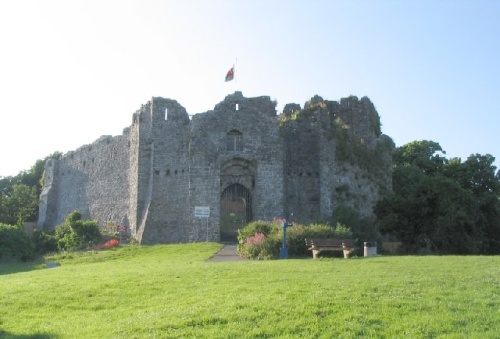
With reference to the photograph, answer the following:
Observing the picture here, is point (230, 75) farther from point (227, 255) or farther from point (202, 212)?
point (227, 255)

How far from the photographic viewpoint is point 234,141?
3195 cm

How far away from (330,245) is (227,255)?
15.4 feet

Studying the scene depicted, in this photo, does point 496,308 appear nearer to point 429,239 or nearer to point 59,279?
point 59,279

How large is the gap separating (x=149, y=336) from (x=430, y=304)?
4691 mm

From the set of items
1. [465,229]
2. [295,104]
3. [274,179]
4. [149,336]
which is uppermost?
[295,104]

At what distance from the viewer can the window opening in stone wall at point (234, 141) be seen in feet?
105

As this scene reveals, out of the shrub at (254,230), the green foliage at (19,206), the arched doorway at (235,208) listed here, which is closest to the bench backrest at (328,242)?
the shrub at (254,230)

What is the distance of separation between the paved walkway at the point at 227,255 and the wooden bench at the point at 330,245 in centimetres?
272

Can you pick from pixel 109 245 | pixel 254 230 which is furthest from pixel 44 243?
pixel 254 230

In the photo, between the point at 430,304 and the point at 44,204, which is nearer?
the point at 430,304

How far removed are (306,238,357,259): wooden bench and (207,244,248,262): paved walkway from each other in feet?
8.91

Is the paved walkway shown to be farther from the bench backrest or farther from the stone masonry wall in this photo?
the stone masonry wall

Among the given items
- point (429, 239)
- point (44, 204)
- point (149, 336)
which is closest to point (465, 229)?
point (429, 239)

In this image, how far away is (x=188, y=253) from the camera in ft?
82.2
